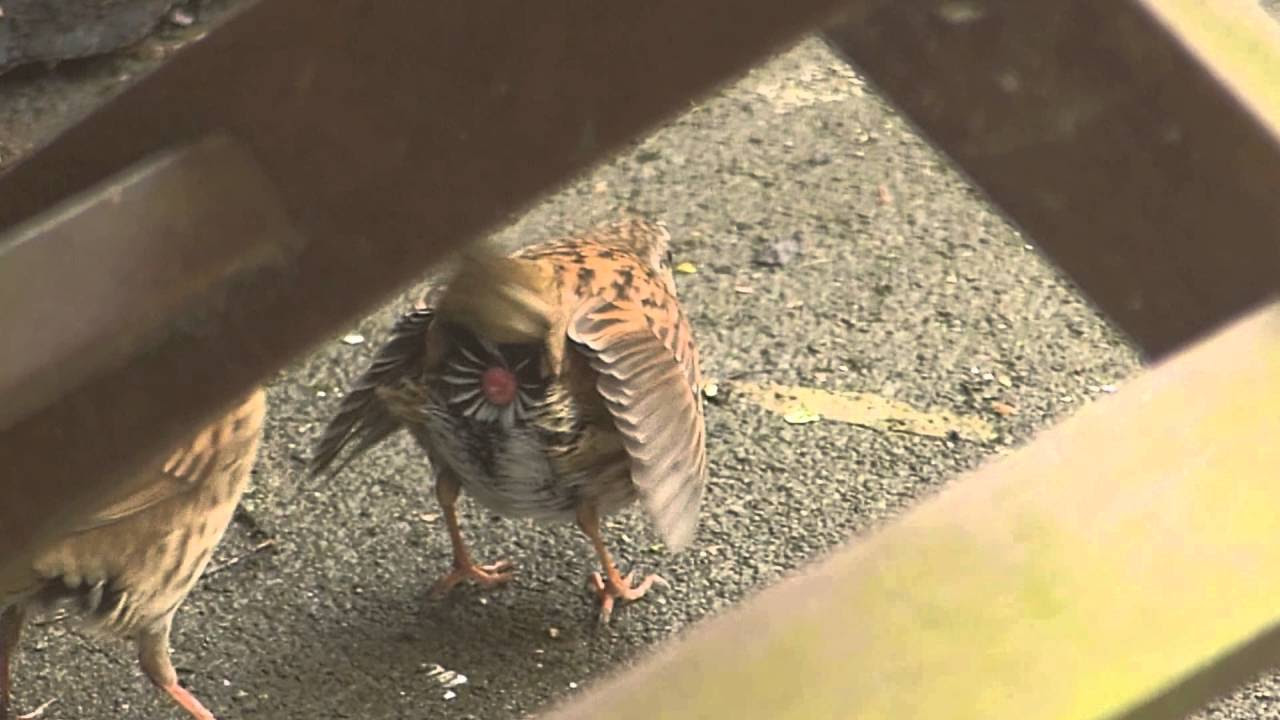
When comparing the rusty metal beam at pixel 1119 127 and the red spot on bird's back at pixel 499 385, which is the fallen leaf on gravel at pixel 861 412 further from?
the rusty metal beam at pixel 1119 127

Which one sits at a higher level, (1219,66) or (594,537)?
(1219,66)

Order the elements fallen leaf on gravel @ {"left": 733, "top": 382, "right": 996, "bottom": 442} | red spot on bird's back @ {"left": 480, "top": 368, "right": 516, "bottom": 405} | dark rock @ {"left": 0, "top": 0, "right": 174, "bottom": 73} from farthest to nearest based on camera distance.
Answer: dark rock @ {"left": 0, "top": 0, "right": 174, "bottom": 73}
fallen leaf on gravel @ {"left": 733, "top": 382, "right": 996, "bottom": 442}
red spot on bird's back @ {"left": 480, "top": 368, "right": 516, "bottom": 405}

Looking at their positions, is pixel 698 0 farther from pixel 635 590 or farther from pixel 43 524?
pixel 635 590

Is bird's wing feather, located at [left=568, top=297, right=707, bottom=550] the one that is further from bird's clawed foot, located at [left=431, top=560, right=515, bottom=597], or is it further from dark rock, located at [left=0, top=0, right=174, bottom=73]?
dark rock, located at [left=0, top=0, right=174, bottom=73]

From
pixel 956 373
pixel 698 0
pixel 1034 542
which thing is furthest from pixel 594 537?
pixel 698 0

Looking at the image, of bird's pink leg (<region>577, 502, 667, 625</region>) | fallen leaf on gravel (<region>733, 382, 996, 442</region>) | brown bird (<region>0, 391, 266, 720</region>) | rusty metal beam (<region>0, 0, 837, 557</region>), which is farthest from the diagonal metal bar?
fallen leaf on gravel (<region>733, 382, 996, 442</region>)

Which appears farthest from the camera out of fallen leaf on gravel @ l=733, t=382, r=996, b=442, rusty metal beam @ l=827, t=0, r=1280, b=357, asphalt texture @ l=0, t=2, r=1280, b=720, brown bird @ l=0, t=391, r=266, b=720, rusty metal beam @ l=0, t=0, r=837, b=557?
fallen leaf on gravel @ l=733, t=382, r=996, b=442
